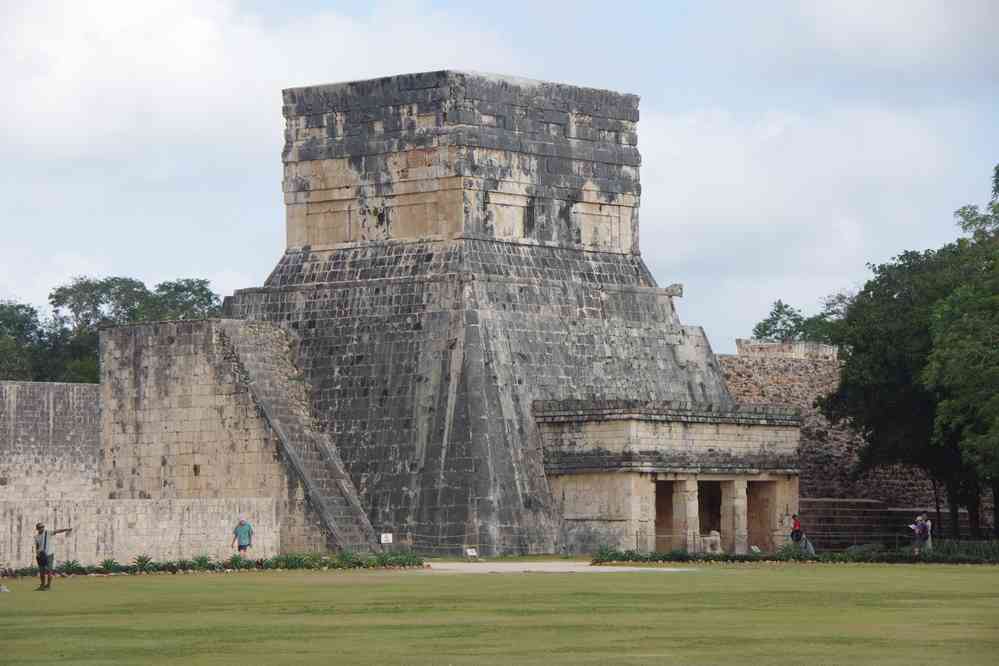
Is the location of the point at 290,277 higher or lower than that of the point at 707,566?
higher

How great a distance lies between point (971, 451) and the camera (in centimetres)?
4603

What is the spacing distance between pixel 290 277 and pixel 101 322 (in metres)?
37.3

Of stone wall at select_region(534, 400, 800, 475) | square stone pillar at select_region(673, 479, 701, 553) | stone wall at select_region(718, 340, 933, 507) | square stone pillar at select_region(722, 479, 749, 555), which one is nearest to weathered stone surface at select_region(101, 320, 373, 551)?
stone wall at select_region(534, 400, 800, 475)

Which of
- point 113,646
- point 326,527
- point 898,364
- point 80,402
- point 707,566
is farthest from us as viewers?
point 80,402

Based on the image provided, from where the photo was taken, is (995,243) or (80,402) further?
(80,402)

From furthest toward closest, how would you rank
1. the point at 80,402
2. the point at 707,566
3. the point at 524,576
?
the point at 80,402
the point at 707,566
the point at 524,576

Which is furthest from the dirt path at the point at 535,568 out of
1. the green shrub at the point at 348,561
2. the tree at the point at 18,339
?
the tree at the point at 18,339

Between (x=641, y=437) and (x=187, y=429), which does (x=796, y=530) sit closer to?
(x=641, y=437)

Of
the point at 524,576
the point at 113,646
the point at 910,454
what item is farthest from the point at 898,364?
the point at 113,646

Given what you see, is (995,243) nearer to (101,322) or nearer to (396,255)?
(396,255)

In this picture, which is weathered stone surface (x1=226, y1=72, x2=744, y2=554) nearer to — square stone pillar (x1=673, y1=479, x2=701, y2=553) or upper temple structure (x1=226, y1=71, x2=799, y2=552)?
upper temple structure (x1=226, y1=71, x2=799, y2=552)

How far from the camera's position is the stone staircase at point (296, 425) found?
42.4 m

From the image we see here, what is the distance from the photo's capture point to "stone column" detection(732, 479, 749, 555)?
4528cm

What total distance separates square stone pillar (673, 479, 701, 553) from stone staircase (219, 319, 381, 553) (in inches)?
225
